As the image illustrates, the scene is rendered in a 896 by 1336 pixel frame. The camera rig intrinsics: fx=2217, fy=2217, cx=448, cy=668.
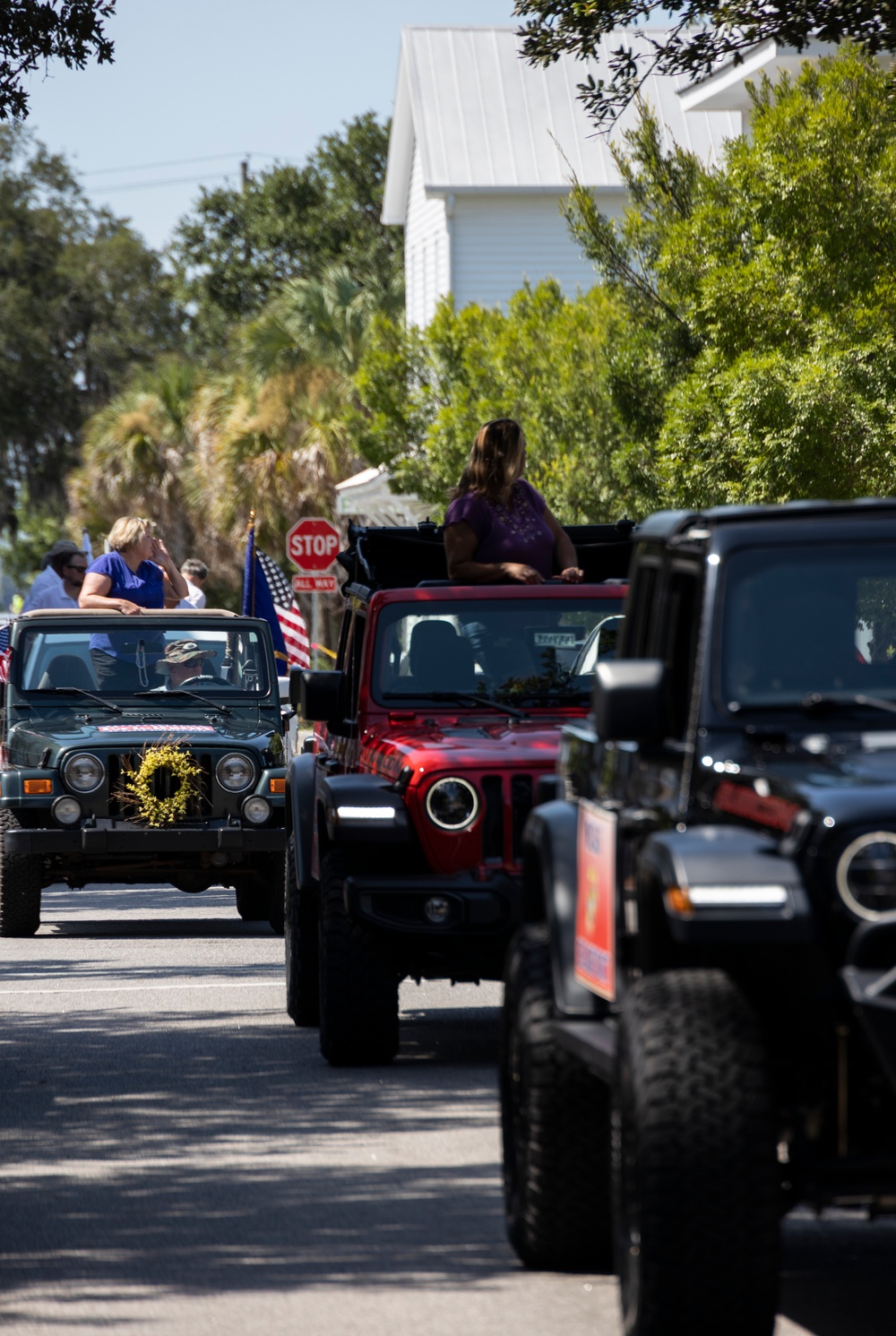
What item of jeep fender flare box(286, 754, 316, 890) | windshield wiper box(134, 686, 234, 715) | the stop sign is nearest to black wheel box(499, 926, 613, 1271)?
jeep fender flare box(286, 754, 316, 890)

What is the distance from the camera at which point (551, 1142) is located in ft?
17.4

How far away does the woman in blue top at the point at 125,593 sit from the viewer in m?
14.2

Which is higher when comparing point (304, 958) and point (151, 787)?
point (151, 787)

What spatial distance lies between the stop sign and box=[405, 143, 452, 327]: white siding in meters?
12.7

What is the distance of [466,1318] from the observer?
17.0ft

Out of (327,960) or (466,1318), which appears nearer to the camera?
(466,1318)

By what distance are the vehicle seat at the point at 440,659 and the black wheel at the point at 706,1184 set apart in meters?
5.15

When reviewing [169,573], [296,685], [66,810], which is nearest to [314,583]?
[169,573]

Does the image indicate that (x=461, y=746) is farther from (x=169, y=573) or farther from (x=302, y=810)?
(x=169, y=573)

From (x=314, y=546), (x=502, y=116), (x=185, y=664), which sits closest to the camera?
(x=185, y=664)

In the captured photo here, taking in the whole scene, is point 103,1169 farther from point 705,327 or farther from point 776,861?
point 705,327

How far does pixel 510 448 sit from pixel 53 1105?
363cm

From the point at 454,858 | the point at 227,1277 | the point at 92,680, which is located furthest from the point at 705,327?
the point at 227,1277

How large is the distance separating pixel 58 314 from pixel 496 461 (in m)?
67.9
